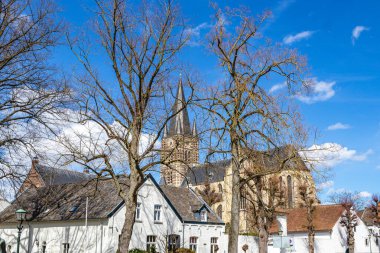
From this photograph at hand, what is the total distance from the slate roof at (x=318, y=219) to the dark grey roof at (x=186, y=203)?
33.8ft

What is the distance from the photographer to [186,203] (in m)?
37.3

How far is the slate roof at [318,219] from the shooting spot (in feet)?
147

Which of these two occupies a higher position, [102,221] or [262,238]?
[102,221]

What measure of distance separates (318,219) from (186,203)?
1689cm

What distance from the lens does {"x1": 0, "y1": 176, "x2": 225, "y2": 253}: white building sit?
29.6m

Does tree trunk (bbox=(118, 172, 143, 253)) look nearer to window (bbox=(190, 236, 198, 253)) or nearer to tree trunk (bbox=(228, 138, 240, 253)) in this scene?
tree trunk (bbox=(228, 138, 240, 253))

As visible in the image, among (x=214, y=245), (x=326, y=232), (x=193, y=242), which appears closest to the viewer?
(x=193, y=242)

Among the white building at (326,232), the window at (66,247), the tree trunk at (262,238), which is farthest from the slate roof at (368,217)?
the window at (66,247)

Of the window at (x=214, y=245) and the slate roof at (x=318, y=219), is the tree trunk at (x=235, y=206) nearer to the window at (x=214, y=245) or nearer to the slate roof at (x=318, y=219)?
the window at (x=214, y=245)

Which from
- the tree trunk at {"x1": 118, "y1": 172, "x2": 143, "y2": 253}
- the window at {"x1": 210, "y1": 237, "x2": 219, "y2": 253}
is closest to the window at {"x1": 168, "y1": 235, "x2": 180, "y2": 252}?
the window at {"x1": 210, "y1": 237, "x2": 219, "y2": 253}

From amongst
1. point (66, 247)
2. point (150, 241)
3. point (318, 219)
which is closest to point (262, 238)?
point (150, 241)

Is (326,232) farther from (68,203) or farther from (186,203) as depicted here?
(68,203)

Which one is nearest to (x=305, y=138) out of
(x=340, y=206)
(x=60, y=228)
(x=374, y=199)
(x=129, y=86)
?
(x=129, y=86)

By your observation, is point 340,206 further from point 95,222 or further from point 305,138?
point 305,138
